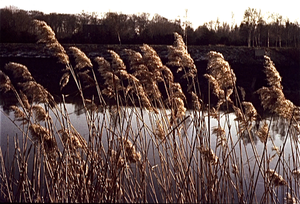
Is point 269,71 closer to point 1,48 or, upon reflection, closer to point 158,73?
point 158,73

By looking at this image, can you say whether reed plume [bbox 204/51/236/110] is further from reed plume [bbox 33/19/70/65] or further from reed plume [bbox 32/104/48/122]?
reed plume [bbox 32/104/48/122]

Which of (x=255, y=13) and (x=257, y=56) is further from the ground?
(x=255, y=13)

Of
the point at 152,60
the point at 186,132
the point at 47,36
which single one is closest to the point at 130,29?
the point at 186,132

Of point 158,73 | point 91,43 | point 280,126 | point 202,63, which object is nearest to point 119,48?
point 91,43

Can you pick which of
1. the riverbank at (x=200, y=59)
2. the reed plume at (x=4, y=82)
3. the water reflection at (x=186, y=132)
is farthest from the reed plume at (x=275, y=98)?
the riverbank at (x=200, y=59)

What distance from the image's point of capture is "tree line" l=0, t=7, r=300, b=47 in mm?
21500

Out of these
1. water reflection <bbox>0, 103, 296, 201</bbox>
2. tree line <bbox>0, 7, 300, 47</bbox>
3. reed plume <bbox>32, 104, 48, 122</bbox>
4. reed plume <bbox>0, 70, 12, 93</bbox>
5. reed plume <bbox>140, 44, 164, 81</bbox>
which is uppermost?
tree line <bbox>0, 7, 300, 47</bbox>

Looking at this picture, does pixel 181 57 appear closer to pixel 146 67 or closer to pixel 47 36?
pixel 146 67

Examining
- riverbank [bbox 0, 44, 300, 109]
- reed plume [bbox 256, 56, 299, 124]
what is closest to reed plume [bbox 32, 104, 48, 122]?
reed plume [bbox 256, 56, 299, 124]

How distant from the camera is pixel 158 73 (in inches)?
131

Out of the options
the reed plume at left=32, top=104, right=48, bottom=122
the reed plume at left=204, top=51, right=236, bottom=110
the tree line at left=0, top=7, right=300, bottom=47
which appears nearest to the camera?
the reed plume at left=204, top=51, right=236, bottom=110

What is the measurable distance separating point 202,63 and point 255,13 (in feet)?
21.7

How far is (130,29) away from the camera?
22.5 m

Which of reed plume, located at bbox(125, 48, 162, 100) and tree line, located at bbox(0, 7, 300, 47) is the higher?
tree line, located at bbox(0, 7, 300, 47)
